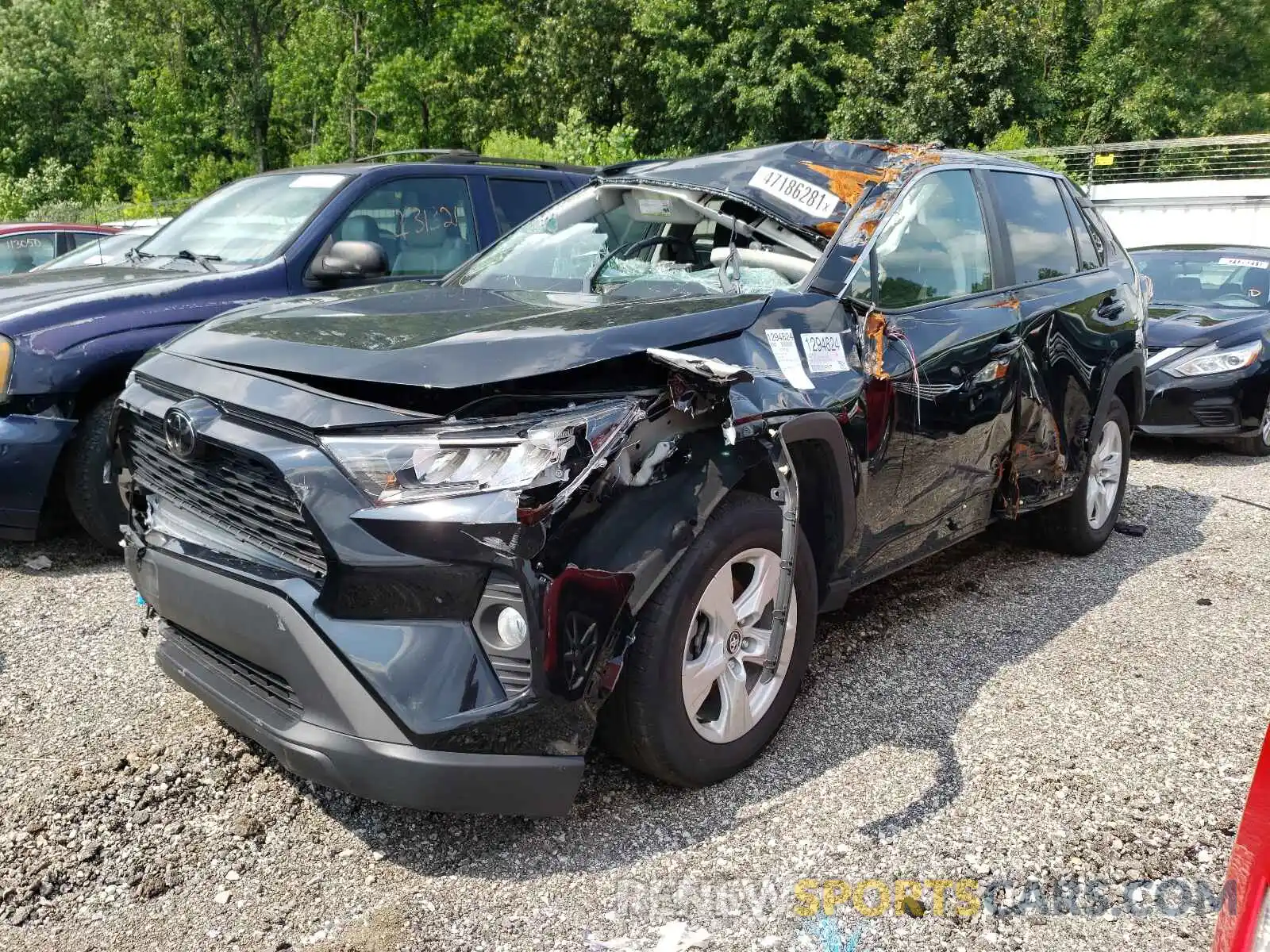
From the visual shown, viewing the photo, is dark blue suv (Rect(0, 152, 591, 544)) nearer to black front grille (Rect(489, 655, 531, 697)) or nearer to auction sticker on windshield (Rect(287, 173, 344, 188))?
auction sticker on windshield (Rect(287, 173, 344, 188))

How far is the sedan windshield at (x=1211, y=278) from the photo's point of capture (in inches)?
337

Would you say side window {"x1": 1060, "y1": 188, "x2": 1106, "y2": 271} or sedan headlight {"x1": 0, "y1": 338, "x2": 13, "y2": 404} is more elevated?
side window {"x1": 1060, "y1": 188, "x2": 1106, "y2": 271}

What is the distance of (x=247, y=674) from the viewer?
8.45 ft

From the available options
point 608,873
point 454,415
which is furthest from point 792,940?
point 454,415

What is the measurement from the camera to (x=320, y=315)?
2.95 metres

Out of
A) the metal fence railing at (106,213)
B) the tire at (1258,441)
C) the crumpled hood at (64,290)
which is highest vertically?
the crumpled hood at (64,290)

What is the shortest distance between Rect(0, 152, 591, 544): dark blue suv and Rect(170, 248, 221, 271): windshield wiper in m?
0.01

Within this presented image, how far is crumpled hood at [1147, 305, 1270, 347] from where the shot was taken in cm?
784

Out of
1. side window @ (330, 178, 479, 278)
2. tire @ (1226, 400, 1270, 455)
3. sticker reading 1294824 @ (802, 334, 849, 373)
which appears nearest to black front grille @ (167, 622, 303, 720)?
sticker reading 1294824 @ (802, 334, 849, 373)

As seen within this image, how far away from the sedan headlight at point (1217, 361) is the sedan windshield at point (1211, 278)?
83 cm

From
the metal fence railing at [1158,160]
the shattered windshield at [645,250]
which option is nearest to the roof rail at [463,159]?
the shattered windshield at [645,250]

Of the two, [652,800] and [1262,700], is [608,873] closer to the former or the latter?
[652,800]

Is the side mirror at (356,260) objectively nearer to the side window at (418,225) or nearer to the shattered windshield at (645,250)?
the side window at (418,225)

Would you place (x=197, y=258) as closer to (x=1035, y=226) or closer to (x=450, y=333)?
(x=450, y=333)
